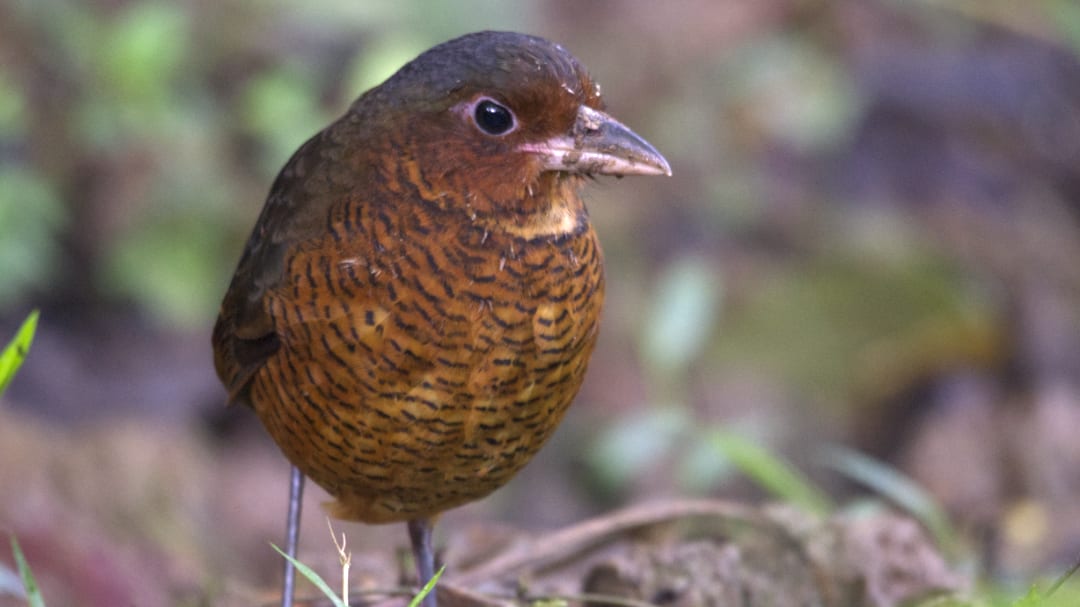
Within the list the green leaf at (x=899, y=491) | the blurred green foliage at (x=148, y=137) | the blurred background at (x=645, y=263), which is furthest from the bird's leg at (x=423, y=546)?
the blurred green foliage at (x=148, y=137)

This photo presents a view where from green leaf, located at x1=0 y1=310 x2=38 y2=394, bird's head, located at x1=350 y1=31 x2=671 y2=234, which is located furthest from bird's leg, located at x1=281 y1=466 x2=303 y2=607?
bird's head, located at x1=350 y1=31 x2=671 y2=234

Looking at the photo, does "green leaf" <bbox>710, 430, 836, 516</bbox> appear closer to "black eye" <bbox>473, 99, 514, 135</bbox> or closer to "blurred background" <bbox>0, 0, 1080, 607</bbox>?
"blurred background" <bbox>0, 0, 1080, 607</bbox>

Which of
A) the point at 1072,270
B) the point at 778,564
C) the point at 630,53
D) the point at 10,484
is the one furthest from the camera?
the point at 630,53

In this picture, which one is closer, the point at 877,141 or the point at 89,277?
the point at 89,277

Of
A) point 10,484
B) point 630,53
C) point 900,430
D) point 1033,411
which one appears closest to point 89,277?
point 10,484

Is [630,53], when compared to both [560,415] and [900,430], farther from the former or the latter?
[560,415]

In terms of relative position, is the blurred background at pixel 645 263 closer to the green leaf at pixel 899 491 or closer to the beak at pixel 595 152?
the green leaf at pixel 899 491

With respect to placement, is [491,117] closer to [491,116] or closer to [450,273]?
[491,116]

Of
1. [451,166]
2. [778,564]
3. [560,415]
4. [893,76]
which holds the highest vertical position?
[893,76]
